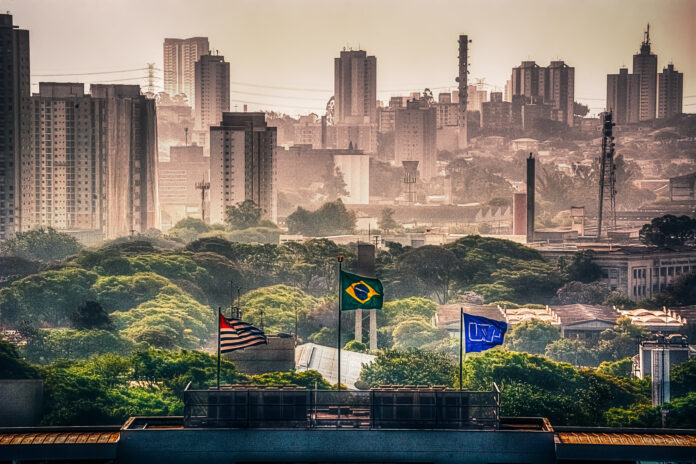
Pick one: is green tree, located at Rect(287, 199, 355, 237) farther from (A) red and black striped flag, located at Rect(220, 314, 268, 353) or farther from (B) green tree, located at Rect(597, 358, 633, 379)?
(A) red and black striped flag, located at Rect(220, 314, 268, 353)

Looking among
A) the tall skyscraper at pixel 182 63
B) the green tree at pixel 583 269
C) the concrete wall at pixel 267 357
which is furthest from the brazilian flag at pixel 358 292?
the tall skyscraper at pixel 182 63

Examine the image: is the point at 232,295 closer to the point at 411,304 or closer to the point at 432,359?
the point at 411,304

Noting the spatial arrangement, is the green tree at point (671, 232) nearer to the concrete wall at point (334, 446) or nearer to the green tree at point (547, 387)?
the green tree at point (547, 387)

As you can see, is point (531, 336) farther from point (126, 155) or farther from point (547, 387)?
point (126, 155)

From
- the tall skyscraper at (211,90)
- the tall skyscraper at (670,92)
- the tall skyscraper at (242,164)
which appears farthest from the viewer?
the tall skyscraper at (211,90)

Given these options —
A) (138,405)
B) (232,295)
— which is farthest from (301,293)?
(138,405)

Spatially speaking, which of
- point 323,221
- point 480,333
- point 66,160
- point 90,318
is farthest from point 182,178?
point 480,333

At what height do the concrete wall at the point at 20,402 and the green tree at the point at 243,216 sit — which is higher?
the green tree at the point at 243,216

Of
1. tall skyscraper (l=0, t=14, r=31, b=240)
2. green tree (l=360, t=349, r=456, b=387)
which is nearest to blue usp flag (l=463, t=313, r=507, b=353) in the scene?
green tree (l=360, t=349, r=456, b=387)
